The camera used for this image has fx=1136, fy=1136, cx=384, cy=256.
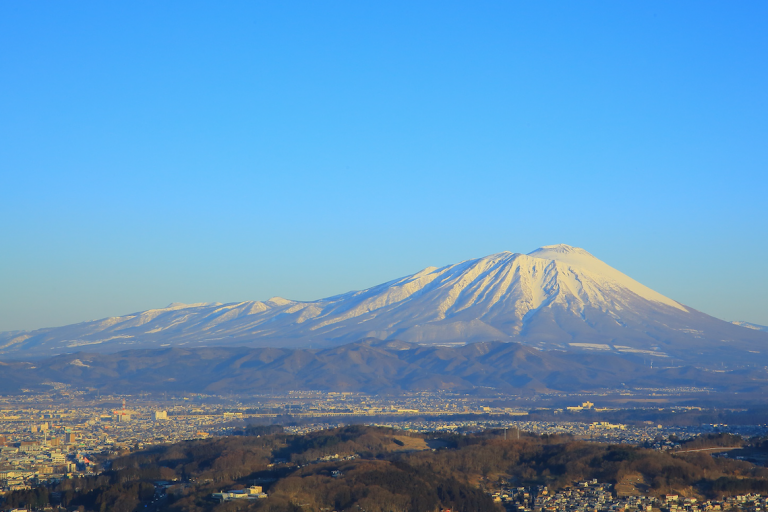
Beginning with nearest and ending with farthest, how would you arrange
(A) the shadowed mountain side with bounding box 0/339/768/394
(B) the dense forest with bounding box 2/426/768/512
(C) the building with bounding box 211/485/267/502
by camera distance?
(C) the building with bounding box 211/485/267/502 → (B) the dense forest with bounding box 2/426/768/512 → (A) the shadowed mountain side with bounding box 0/339/768/394

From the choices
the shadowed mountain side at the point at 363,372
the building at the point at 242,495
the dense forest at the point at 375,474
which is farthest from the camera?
the shadowed mountain side at the point at 363,372

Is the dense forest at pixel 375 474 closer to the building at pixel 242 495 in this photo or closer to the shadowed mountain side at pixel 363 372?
the building at pixel 242 495

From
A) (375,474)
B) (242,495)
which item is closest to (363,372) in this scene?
(375,474)

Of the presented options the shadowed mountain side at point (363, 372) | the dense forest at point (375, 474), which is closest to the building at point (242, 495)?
the dense forest at point (375, 474)

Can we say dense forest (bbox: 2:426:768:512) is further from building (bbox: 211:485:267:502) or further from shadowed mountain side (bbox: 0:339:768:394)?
shadowed mountain side (bbox: 0:339:768:394)

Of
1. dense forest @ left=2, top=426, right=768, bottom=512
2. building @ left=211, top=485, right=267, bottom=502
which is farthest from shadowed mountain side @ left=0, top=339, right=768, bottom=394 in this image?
building @ left=211, top=485, right=267, bottom=502

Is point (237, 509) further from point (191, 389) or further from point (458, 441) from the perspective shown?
point (191, 389)

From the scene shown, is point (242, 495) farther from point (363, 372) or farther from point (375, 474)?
point (363, 372)
